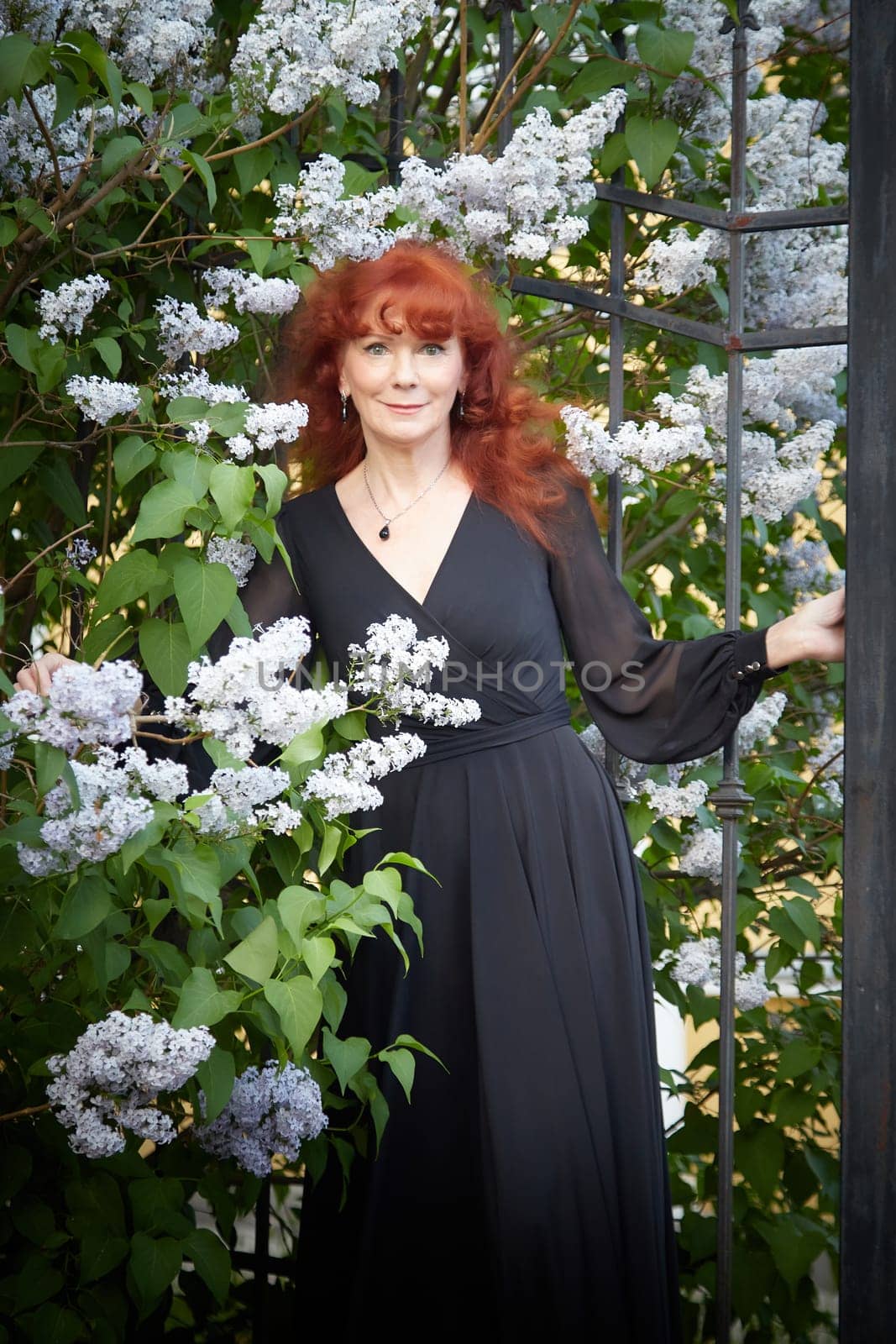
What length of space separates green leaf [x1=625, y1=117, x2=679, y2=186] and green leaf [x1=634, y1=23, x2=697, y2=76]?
0.08 m

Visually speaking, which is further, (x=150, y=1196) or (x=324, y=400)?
(x=324, y=400)

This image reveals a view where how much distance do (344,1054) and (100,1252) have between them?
34 cm

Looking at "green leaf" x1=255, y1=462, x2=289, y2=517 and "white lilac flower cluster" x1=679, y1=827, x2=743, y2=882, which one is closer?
"green leaf" x1=255, y1=462, x2=289, y2=517

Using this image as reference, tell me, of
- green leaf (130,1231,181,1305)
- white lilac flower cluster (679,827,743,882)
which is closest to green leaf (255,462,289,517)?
green leaf (130,1231,181,1305)

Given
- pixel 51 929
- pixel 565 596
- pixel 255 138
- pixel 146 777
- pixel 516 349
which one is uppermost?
pixel 255 138

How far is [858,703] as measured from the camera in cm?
161

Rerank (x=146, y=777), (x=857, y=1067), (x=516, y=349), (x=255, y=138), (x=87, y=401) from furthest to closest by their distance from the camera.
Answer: (x=516, y=349) → (x=255, y=138) → (x=87, y=401) → (x=857, y=1067) → (x=146, y=777)

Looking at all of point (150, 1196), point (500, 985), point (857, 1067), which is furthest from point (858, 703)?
point (150, 1196)

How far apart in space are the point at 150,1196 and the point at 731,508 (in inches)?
44.4

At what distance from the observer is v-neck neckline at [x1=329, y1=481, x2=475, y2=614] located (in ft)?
6.95

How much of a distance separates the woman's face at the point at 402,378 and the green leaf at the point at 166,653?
1.71 ft

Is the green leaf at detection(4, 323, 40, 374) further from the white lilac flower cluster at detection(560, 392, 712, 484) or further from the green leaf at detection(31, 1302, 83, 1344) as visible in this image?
the green leaf at detection(31, 1302, 83, 1344)

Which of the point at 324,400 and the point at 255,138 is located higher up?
the point at 255,138

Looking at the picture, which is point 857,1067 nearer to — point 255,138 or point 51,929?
point 51,929
